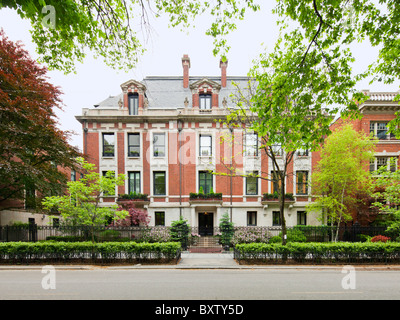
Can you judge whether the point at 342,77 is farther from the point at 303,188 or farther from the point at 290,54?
the point at 303,188

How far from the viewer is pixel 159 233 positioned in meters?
16.7

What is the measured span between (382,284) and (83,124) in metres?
24.5

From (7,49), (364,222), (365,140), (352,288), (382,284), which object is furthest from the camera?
(364,222)

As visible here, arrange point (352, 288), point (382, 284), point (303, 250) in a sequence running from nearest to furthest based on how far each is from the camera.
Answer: point (352, 288), point (382, 284), point (303, 250)

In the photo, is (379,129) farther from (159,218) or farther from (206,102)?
(159,218)

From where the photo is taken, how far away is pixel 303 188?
2095 cm

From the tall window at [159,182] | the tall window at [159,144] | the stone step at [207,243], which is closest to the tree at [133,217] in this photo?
the tall window at [159,182]

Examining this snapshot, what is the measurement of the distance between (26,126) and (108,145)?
8.51 meters

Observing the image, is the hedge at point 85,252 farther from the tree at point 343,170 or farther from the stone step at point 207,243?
the tree at point 343,170

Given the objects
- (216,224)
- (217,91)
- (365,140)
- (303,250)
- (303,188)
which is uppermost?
(217,91)

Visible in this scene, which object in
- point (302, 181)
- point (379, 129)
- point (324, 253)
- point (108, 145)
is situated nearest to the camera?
point (324, 253)

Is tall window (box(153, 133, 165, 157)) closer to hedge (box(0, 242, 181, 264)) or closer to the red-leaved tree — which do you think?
the red-leaved tree

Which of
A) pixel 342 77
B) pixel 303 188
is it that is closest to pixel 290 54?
pixel 342 77

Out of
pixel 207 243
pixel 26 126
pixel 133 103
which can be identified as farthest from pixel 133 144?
pixel 207 243
